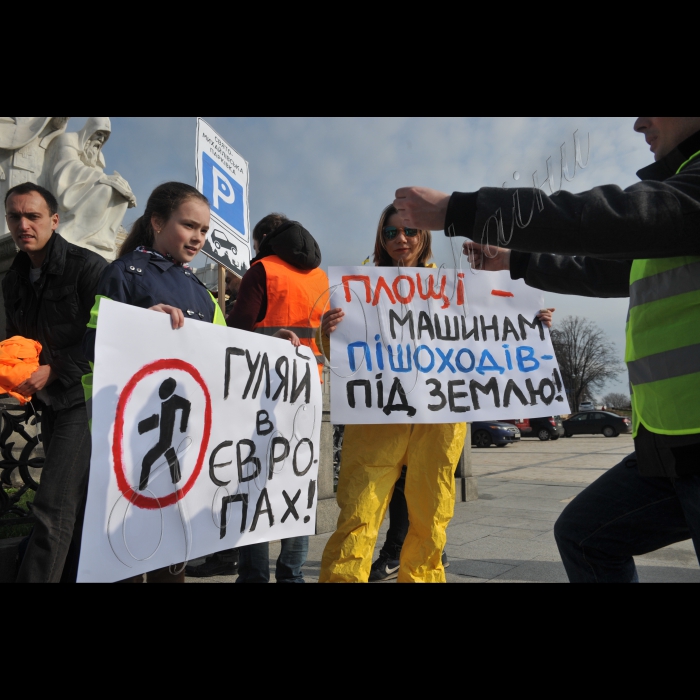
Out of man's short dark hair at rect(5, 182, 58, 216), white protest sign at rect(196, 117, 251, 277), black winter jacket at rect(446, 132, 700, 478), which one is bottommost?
black winter jacket at rect(446, 132, 700, 478)

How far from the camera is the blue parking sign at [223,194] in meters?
4.22

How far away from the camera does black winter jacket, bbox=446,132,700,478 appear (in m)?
1.27

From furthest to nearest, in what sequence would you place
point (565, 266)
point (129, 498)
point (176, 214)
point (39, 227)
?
point (39, 227) < point (176, 214) < point (565, 266) < point (129, 498)

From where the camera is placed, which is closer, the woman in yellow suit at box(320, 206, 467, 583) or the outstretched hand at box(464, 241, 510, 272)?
the outstretched hand at box(464, 241, 510, 272)

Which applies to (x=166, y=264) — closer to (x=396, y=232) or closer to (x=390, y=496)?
(x=396, y=232)

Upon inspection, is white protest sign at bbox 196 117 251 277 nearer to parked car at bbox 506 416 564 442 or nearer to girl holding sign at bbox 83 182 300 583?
girl holding sign at bbox 83 182 300 583

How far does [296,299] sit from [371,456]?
84 cm

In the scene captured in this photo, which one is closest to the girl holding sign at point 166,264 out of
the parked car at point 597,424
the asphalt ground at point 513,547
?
the asphalt ground at point 513,547

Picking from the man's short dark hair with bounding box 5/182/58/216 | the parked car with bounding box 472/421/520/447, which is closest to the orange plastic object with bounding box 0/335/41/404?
the man's short dark hair with bounding box 5/182/58/216

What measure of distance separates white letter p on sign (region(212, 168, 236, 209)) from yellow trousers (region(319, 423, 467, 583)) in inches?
96.8

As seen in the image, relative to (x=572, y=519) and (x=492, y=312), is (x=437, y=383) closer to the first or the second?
(x=492, y=312)

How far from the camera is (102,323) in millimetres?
1781

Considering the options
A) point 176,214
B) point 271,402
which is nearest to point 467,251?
point 271,402

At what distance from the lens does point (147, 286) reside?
6.89 ft
